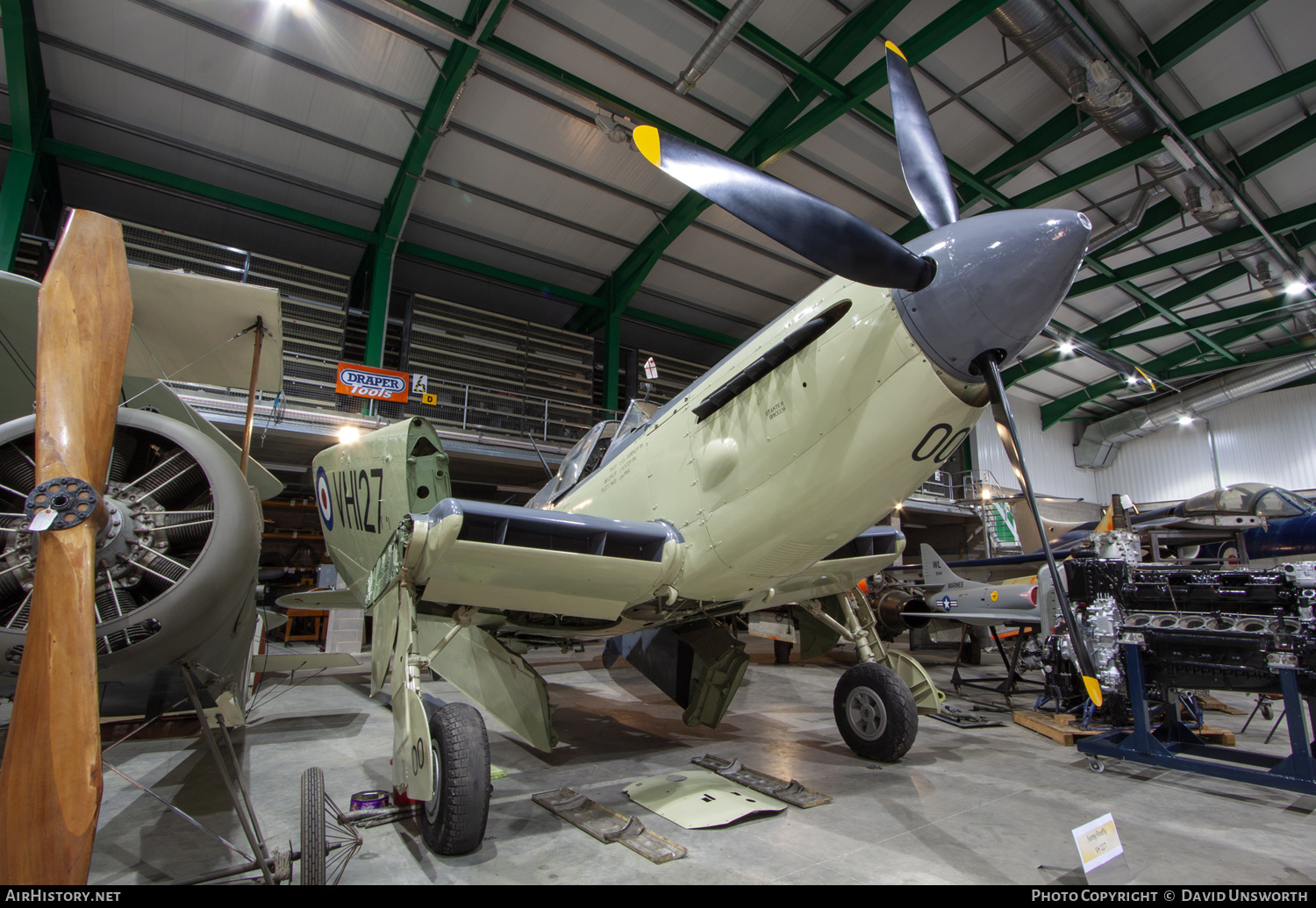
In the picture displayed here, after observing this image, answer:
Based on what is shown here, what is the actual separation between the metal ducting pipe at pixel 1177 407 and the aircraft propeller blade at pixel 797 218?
90.0ft

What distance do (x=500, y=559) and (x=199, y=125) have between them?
1236cm

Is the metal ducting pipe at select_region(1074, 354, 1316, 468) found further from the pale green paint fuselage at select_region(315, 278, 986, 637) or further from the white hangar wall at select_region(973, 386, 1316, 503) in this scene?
the pale green paint fuselage at select_region(315, 278, 986, 637)

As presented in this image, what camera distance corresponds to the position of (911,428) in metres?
2.73

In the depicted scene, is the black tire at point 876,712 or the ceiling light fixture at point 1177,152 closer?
the black tire at point 876,712

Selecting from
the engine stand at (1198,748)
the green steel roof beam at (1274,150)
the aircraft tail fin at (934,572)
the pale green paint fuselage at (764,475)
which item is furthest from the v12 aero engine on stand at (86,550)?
the green steel roof beam at (1274,150)

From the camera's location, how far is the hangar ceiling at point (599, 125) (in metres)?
9.49

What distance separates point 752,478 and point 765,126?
10.4 metres

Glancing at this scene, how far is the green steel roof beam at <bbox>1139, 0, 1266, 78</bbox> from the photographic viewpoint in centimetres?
937

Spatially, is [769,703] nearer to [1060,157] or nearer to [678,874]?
[678,874]

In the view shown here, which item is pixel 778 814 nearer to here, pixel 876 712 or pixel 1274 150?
pixel 876 712

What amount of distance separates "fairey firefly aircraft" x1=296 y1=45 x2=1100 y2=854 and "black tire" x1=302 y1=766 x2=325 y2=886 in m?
0.57

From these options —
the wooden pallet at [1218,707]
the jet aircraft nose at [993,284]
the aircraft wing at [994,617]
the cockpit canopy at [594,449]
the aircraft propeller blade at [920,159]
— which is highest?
the aircraft propeller blade at [920,159]

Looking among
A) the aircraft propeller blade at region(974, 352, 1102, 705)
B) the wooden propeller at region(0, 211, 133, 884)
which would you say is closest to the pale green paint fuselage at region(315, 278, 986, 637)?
the aircraft propeller blade at region(974, 352, 1102, 705)

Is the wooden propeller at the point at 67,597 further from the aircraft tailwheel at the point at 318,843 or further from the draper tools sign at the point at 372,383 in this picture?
the draper tools sign at the point at 372,383
